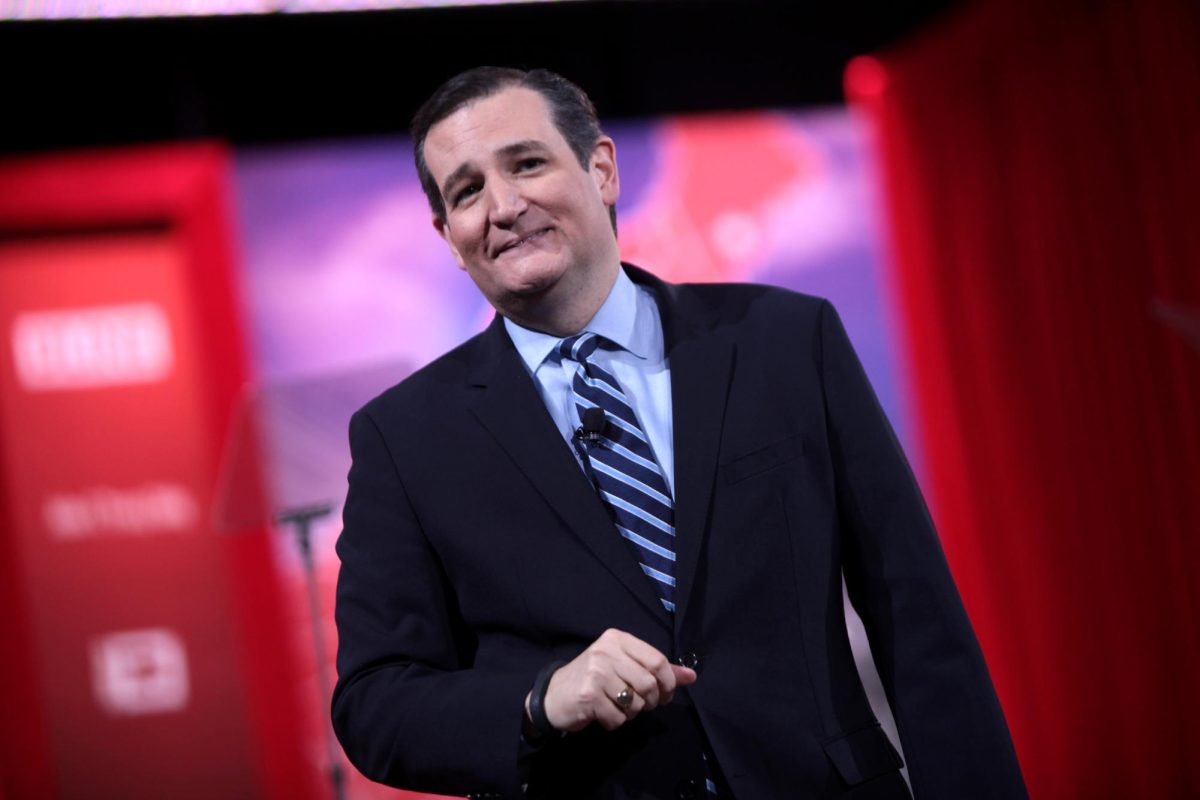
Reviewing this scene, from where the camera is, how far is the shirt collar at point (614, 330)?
4.77ft

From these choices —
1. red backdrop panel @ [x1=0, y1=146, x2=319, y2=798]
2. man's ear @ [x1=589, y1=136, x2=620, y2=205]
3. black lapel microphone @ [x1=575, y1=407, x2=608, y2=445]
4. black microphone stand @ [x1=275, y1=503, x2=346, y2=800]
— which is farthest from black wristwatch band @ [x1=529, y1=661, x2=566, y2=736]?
red backdrop panel @ [x1=0, y1=146, x2=319, y2=798]

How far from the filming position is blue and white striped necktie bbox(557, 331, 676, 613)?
133cm

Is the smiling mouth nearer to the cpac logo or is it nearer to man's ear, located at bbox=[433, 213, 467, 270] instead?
man's ear, located at bbox=[433, 213, 467, 270]

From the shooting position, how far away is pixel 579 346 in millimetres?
1437

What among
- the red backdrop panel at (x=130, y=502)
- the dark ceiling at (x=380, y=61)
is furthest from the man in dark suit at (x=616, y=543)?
the dark ceiling at (x=380, y=61)

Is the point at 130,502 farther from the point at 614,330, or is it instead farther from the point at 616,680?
the point at 616,680

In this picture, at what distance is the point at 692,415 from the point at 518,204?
314 millimetres

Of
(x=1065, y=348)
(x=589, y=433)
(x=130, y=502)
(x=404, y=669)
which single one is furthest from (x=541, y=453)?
(x=130, y=502)

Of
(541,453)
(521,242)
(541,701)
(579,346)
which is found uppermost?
(521,242)

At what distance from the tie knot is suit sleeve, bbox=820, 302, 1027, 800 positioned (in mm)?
272

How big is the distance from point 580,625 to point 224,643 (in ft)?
12.2

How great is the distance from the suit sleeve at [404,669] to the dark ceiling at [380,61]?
3608mm

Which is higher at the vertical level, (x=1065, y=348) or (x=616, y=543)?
(x=1065, y=348)

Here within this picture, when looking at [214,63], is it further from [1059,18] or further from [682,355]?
[682,355]
